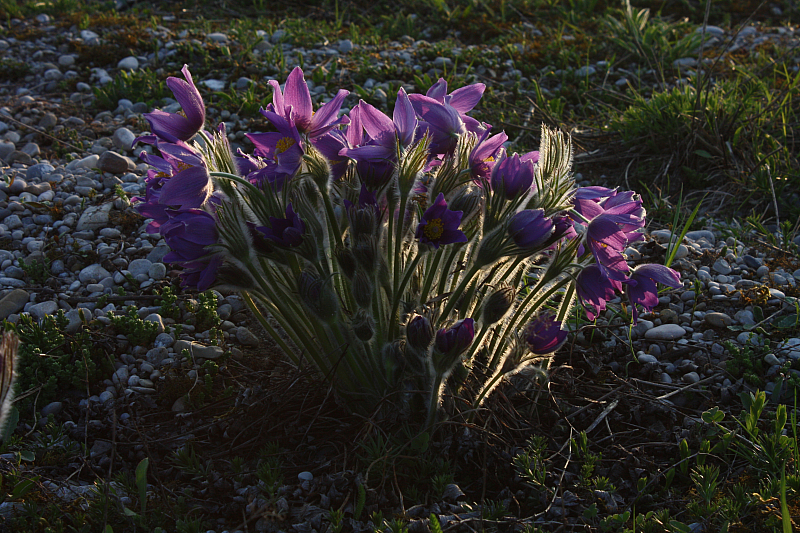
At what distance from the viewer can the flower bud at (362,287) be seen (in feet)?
5.36

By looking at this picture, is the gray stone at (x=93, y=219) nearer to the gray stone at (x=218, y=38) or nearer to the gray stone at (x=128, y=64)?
the gray stone at (x=128, y=64)

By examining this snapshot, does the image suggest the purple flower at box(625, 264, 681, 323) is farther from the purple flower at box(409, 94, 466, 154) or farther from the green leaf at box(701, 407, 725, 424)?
the purple flower at box(409, 94, 466, 154)

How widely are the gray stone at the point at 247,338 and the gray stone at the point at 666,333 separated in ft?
4.62

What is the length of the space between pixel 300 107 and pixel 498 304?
692 mm

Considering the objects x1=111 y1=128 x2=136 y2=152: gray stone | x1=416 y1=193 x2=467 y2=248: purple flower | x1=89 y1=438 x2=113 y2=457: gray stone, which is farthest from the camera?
x1=111 y1=128 x2=136 y2=152: gray stone

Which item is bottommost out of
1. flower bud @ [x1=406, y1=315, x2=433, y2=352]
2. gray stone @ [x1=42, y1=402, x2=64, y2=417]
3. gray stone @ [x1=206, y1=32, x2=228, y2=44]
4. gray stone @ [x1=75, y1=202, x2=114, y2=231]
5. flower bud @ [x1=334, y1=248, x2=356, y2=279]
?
gray stone @ [x1=42, y1=402, x2=64, y2=417]

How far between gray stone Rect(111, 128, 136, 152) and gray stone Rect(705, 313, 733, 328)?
2.90 meters

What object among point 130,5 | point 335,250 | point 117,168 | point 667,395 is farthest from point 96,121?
point 667,395

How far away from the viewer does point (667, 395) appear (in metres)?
2.11

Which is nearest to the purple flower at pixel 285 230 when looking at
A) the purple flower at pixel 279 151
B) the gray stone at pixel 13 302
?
the purple flower at pixel 279 151

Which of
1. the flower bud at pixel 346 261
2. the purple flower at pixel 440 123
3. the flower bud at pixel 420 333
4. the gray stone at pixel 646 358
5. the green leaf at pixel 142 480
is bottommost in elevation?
the gray stone at pixel 646 358

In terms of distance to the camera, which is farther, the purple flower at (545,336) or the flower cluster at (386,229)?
the purple flower at (545,336)

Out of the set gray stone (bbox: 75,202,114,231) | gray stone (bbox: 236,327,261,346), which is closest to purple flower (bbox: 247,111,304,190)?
gray stone (bbox: 236,327,261,346)

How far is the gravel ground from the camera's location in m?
2.09
